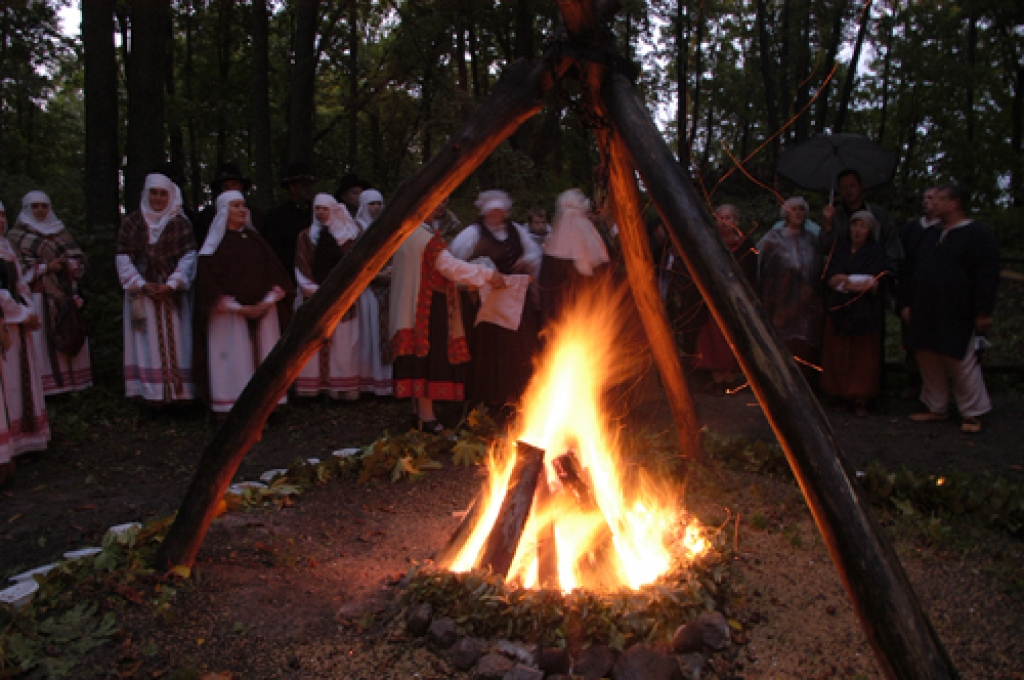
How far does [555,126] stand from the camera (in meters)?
16.9

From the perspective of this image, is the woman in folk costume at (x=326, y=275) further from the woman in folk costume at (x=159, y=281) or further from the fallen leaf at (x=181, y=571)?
the fallen leaf at (x=181, y=571)

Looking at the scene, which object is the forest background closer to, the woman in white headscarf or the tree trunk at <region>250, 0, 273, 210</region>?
the tree trunk at <region>250, 0, 273, 210</region>


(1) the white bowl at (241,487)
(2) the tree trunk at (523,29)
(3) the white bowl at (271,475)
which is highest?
(2) the tree trunk at (523,29)

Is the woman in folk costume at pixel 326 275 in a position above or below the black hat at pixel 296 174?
below

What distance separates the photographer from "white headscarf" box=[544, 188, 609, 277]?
22.4 feet

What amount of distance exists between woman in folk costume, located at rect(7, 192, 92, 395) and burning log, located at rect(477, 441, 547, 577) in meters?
6.03

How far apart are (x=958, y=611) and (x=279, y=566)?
3333 millimetres

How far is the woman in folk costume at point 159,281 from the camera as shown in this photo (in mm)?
7426

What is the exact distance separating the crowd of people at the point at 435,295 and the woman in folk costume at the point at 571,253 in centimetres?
2

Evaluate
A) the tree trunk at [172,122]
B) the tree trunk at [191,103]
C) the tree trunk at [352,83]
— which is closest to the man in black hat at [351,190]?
the tree trunk at [172,122]

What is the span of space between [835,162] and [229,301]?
6189mm

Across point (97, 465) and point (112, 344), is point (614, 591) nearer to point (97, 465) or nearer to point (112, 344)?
point (97, 465)

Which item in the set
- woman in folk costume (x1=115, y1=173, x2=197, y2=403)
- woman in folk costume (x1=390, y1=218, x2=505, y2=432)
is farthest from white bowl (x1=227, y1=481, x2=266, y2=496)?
woman in folk costume (x1=115, y1=173, x2=197, y2=403)

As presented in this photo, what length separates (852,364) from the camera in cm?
779
